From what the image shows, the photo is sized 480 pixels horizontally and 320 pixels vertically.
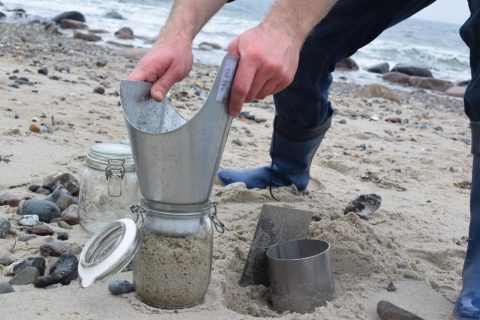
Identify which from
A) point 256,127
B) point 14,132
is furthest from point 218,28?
point 14,132

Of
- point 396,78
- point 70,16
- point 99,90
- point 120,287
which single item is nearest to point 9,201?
point 120,287

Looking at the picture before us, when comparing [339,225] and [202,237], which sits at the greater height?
[202,237]

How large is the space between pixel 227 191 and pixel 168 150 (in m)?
1.43

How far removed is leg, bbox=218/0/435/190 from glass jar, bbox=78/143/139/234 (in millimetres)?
836

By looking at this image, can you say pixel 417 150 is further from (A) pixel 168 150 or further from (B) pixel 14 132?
(A) pixel 168 150

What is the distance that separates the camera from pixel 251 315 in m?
1.89

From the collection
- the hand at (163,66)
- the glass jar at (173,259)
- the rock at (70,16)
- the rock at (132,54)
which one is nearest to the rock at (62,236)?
the glass jar at (173,259)

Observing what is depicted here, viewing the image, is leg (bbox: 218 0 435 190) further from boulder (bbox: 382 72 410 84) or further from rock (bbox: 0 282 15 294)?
boulder (bbox: 382 72 410 84)

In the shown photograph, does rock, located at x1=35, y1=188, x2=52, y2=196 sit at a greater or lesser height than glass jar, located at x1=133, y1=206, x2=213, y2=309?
lesser

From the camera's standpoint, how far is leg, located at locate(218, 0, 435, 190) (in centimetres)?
283

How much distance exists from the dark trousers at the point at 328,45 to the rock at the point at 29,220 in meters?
1.24

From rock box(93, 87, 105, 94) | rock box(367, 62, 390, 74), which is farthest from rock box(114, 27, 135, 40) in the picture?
rock box(93, 87, 105, 94)

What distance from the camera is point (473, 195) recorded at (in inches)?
85.9

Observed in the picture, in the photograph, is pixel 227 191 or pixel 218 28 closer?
pixel 227 191
